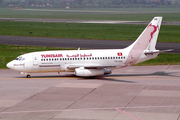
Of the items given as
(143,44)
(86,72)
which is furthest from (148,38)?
(86,72)

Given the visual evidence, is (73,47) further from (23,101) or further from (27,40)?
(23,101)

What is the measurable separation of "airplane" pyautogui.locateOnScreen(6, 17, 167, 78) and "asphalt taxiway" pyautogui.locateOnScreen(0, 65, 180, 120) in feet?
4.25

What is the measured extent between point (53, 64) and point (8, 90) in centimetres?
820

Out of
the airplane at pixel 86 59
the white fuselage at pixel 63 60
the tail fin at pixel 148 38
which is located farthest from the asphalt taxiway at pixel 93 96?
the tail fin at pixel 148 38

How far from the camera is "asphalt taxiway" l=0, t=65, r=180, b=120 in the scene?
31.2 m

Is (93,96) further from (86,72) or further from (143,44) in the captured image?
(143,44)

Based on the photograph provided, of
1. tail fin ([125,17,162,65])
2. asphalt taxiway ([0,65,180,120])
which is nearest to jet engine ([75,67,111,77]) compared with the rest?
asphalt taxiway ([0,65,180,120])

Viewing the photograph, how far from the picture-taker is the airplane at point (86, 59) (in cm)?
4712

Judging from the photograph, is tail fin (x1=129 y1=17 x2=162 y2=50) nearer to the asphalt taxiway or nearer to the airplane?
the airplane

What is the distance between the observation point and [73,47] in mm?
76000

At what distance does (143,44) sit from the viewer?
48844 millimetres

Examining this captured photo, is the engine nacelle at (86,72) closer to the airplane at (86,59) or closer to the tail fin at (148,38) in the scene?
the airplane at (86,59)

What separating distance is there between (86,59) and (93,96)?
35.9 ft

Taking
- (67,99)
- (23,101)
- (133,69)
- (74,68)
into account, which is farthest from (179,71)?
(23,101)
